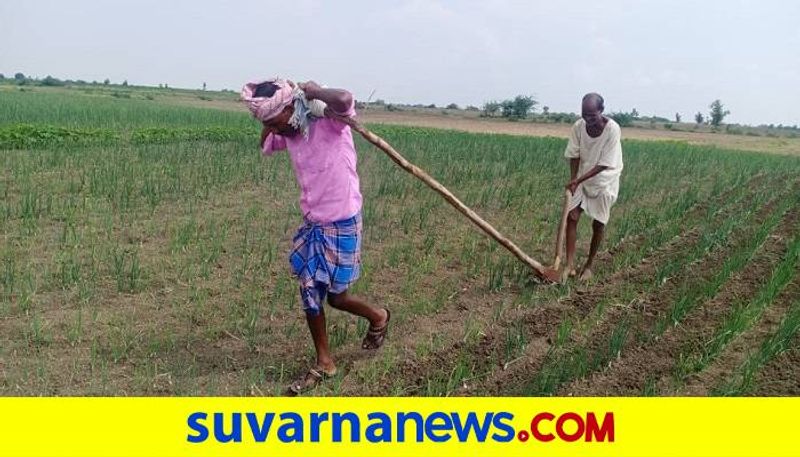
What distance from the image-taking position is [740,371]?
3.47m

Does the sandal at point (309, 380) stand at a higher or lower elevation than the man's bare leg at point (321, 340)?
lower

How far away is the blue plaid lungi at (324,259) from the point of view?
10.7 ft

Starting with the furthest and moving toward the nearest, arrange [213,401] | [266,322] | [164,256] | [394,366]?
1. [164,256]
2. [266,322]
3. [394,366]
4. [213,401]

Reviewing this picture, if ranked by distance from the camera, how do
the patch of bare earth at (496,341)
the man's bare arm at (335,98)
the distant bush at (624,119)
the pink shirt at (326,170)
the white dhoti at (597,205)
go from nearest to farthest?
the man's bare arm at (335,98), the pink shirt at (326,170), the patch of bare earth at (496,341), the white dhoti at (597,205), the distant bush at (624,119)

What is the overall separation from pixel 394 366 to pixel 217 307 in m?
1.48

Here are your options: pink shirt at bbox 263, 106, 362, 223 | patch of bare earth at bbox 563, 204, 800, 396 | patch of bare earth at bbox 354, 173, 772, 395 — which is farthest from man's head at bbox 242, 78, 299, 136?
patch of bare earth at bbox 563, 204, 800, 396

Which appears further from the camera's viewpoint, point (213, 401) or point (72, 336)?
point (72, 336)

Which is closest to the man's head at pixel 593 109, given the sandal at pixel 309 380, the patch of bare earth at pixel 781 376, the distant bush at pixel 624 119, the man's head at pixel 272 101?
the patch of bare earth at pixel 781 376

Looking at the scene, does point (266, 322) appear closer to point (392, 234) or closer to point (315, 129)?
point (315, 129)

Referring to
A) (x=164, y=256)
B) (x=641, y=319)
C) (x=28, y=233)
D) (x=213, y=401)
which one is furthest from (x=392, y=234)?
(x=213, y=401)

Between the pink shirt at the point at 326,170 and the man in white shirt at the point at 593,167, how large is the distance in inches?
96.7

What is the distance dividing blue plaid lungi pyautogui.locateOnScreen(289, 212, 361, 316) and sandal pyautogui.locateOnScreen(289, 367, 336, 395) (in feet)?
0.98

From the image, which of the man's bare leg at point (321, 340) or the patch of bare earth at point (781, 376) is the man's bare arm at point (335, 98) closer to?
the man's bare leg at point (321, 340)

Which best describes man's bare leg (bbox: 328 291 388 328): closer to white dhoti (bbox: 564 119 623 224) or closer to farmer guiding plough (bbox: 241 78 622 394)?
farmer guiding plough (bbox: 241 78 622 394)
